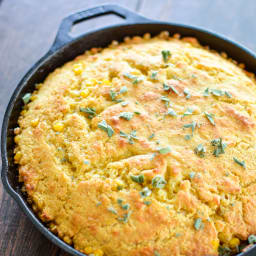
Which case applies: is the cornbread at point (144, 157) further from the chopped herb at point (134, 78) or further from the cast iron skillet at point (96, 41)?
the cast iron skillet at point (96, 41)

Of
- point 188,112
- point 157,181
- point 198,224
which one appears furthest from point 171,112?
point 198,224

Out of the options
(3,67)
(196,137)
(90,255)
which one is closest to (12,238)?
(90,255)

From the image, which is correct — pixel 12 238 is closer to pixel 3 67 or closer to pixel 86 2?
pixel 3 67

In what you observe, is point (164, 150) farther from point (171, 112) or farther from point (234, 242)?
point (234, 242)

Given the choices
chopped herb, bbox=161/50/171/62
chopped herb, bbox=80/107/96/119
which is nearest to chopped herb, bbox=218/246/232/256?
chopped herb, bbox=80/107/96/119

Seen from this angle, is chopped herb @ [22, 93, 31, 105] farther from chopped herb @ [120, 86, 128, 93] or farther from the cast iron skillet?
chopped herb @ [120, 86, 128, 93]

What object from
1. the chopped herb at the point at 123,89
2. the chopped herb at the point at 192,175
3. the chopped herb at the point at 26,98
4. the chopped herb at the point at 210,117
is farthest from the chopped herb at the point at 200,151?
the chopped herb at the point at 26,98
